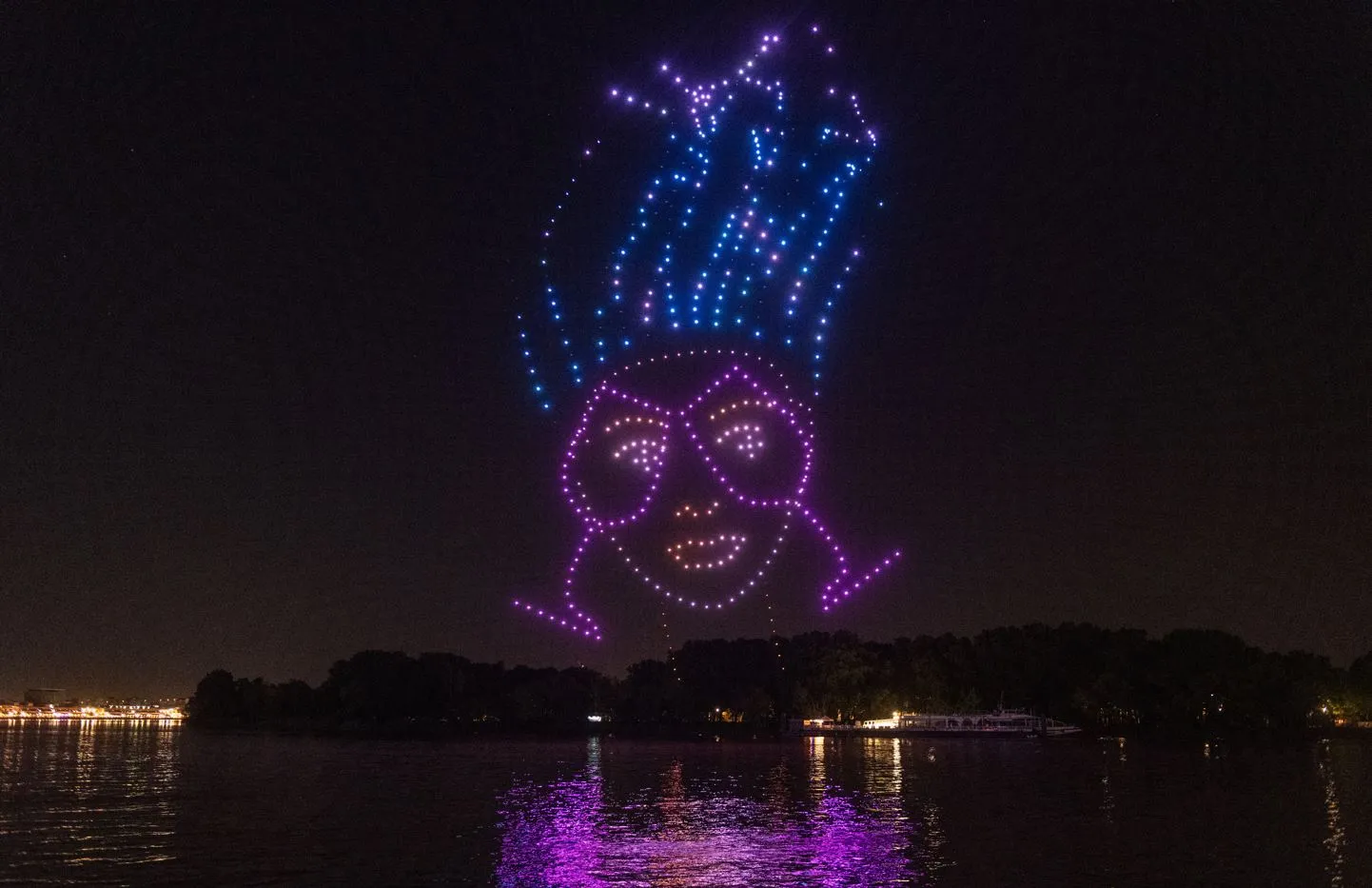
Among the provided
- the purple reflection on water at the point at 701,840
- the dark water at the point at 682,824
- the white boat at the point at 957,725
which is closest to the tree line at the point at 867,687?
the white boat at the point at 957,725

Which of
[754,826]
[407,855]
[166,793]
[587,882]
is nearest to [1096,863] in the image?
[754,826]

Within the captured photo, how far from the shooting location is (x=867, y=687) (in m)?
132

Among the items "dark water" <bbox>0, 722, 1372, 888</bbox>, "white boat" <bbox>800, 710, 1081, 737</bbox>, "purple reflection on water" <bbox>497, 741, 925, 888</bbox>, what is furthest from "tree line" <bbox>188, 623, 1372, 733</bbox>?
"purple reflection on water" <bbox>497, 741, 925, 888</bbox>

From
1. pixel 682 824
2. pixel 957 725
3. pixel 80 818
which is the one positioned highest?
pixel 80 818

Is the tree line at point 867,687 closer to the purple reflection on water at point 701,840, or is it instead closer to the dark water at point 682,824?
the dark water at point 682,824

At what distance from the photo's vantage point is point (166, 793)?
43.7 metres

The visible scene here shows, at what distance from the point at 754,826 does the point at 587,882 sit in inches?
414

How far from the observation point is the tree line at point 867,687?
360 ft

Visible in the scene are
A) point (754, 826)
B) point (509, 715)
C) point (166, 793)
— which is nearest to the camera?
point (754, 826)

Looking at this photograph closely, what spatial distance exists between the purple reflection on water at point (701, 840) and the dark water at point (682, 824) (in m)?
0.11

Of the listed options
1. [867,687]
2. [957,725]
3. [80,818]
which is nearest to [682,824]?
[80,818]

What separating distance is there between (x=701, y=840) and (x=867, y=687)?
104 m

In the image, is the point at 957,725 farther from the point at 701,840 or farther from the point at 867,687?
the point at 701,840

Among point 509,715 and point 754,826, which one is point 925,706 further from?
point 754,826
